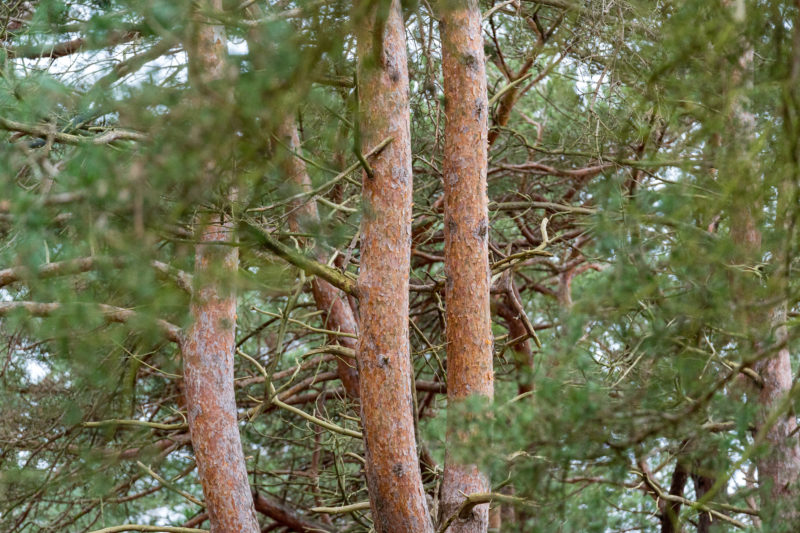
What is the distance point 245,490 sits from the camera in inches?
178

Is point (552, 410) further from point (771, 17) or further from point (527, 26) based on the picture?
point (527, 26)

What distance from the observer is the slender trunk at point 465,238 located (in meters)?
3.82

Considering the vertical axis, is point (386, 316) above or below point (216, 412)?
above

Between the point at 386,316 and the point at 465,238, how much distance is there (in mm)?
674

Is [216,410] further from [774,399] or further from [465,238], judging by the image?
[774,399]

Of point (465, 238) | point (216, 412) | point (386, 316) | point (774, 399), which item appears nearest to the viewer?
point (386, 316)

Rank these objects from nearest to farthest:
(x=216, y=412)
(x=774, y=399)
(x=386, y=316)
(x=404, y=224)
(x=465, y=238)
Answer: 1. (x=386, y=316)
2. (x=404, y=224)
3. (x=465, y=238)
4. (x=774, y=399)
5. (x=216, y=412)

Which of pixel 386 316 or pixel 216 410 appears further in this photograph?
pixel 216 410

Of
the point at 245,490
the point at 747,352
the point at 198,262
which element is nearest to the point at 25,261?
the point at 198,262

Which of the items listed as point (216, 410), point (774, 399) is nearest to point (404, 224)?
point (216, 410)

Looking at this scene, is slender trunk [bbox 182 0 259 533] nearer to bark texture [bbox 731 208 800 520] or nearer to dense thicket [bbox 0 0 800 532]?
dense thicket [bbox 0 0 800 532]

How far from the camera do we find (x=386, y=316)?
349cm

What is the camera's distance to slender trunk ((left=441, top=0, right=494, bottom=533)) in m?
3.82

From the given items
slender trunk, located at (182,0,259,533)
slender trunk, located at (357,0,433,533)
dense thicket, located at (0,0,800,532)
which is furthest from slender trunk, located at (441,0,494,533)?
slender trunk, located at (182,0,259,533)
